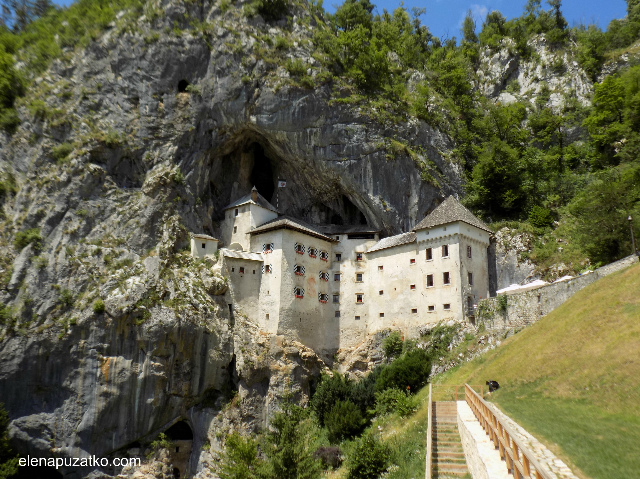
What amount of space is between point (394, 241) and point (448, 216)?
5.69 metres

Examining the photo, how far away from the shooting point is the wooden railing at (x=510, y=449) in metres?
9.48

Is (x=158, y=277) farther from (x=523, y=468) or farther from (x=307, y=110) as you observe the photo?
(x=523, y=468)

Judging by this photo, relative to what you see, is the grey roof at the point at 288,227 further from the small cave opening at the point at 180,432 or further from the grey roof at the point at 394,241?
the small cave opening at the point at 180,432

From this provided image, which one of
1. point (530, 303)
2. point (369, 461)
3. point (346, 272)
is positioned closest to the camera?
point (369, 461)

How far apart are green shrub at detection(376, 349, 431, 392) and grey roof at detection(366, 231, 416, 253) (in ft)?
36.2

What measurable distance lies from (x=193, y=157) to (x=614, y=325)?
124 feet

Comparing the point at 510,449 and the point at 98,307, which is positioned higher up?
the point at 98,307

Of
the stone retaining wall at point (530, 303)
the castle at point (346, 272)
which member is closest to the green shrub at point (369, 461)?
the stone retaining wall at point (530, 303)

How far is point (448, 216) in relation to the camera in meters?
40.8

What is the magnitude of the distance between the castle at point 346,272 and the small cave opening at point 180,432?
430 inches

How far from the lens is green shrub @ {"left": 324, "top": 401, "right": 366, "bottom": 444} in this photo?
109ft

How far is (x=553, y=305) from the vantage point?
3128 centimetres

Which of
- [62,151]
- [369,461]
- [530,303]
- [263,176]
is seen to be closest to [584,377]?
[369,461]
